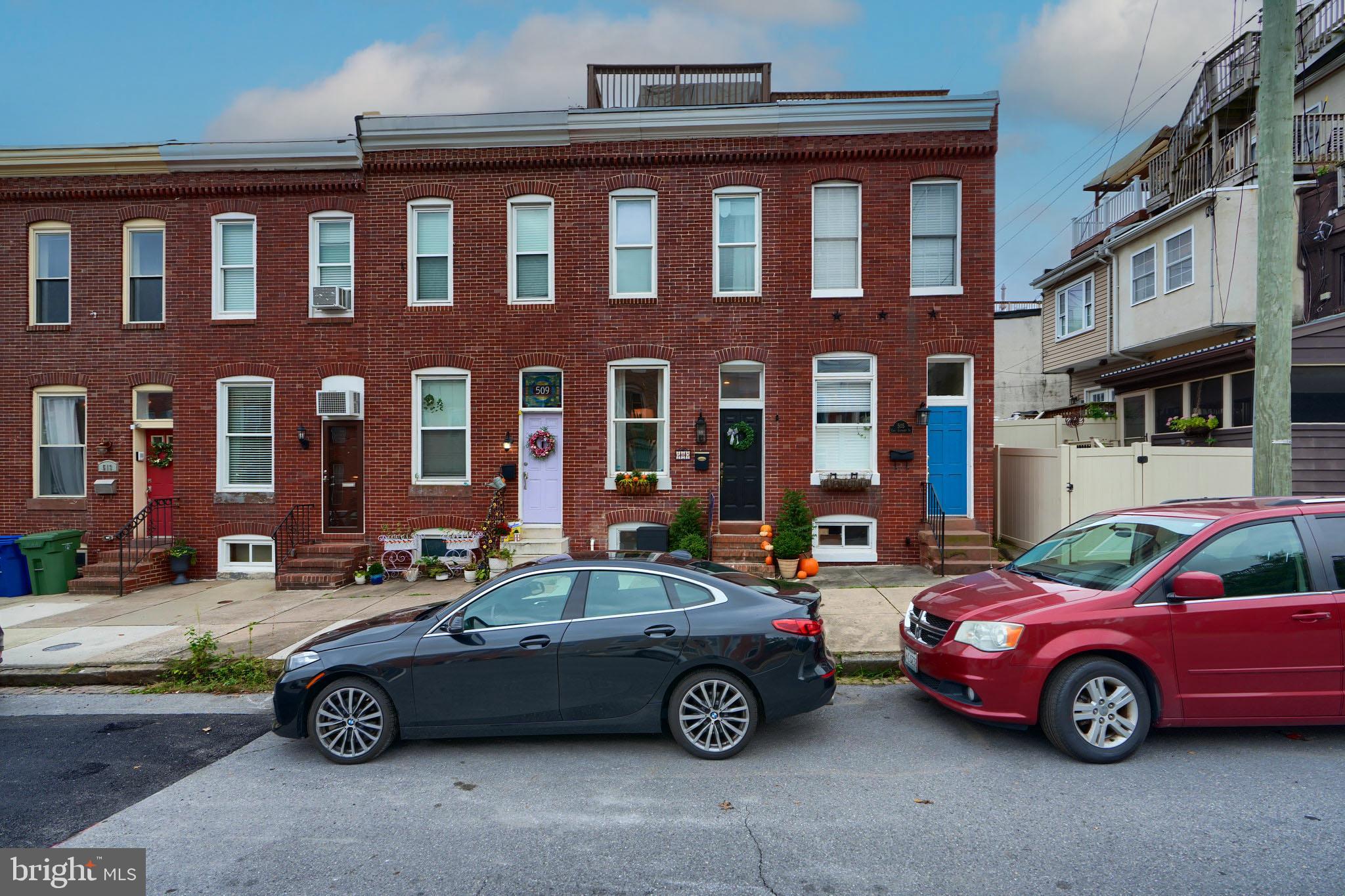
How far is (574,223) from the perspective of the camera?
41.4 ft

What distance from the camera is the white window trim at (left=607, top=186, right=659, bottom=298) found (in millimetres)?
12508

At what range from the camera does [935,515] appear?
12156 millimetres

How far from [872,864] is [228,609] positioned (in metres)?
9.85

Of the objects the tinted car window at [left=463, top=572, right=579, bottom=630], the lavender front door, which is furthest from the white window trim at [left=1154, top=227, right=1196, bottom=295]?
the tinted car window at [left=463, top=572, right=579, bottom=630]

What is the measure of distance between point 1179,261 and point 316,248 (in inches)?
733

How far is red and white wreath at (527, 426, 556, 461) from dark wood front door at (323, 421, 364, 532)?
10.9ft

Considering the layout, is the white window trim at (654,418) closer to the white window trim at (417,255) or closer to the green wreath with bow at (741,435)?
the green wreath with bow at (741,435)

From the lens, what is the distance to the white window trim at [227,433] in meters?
13.1

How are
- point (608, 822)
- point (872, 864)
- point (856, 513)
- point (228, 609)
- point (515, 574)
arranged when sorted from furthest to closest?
point (856, 513) < point (228, 609) < point (515, 574) < point (608, 822) < point (872, 864)

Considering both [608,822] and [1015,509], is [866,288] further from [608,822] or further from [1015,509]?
[608,822]

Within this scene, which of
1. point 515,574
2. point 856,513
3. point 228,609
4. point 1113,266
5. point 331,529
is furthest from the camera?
point 1113,266

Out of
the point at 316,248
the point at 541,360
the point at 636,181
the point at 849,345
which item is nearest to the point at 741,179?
the point at 636,181

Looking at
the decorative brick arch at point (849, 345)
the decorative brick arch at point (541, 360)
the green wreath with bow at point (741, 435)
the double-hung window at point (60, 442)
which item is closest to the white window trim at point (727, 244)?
the decorative brick arch at point (849, 345)

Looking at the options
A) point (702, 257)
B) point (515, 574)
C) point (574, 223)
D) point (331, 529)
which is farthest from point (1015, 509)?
point (331, 529)
